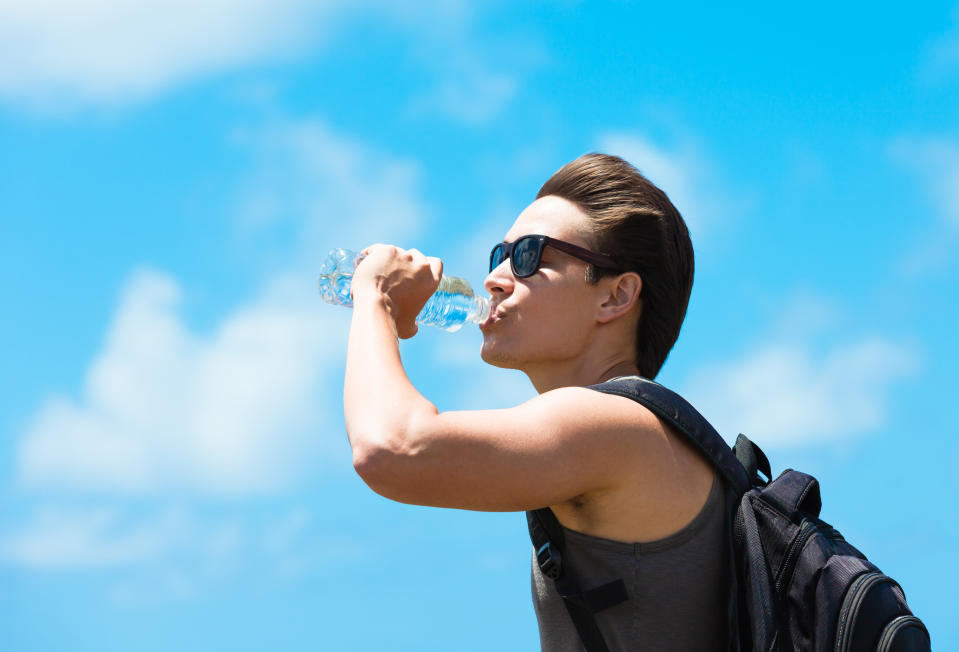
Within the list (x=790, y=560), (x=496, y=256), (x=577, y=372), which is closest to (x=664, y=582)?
(x=790, y=560)

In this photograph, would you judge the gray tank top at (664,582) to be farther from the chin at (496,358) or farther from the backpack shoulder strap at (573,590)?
the chin at (496,358)

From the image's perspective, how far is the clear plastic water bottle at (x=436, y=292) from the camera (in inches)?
232

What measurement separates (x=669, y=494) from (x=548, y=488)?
1.85 feet

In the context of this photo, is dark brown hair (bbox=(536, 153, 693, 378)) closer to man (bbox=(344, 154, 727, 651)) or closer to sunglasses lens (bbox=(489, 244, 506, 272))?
man (bbox=(344, 154, 727, 651))

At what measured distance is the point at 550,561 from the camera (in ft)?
11.7

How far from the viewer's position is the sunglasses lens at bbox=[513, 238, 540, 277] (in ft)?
14.4

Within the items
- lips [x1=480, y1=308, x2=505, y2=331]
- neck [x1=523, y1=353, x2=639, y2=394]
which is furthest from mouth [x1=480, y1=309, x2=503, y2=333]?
neck [x1=523, y1=353, x2=639, y2=394]

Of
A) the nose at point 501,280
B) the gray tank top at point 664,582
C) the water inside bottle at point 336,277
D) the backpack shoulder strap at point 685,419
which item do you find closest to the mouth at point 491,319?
the nose at point 501,280

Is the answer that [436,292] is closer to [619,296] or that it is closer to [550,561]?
[619,296]

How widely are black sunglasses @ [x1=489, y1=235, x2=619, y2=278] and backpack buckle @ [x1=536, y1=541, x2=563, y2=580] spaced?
131 cm

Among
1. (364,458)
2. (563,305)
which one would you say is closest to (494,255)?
(563,305)

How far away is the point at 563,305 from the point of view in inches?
171

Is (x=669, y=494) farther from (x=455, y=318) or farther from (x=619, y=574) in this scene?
(x=455, y=318)

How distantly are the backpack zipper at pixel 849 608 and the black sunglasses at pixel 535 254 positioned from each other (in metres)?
1.71
